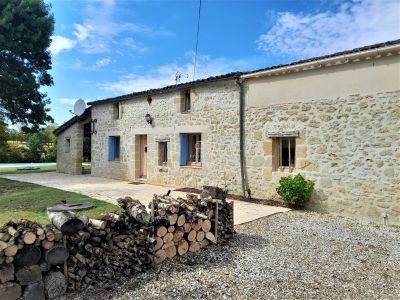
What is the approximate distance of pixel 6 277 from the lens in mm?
3240

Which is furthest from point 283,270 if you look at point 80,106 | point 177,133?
point 80,106

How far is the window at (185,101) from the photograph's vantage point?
11859 millimetres

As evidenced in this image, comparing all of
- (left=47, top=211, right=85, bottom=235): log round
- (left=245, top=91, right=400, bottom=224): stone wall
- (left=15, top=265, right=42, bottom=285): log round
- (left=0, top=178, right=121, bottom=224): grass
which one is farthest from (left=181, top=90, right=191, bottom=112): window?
(left=15, top=265, right=42, bottom=285): log round

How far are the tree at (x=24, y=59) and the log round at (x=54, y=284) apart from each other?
15.6m

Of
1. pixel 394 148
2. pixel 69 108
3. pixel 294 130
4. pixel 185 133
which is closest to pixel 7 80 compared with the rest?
pixel 69 108

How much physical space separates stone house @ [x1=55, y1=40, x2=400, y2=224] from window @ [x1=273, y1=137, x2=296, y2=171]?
3 cm

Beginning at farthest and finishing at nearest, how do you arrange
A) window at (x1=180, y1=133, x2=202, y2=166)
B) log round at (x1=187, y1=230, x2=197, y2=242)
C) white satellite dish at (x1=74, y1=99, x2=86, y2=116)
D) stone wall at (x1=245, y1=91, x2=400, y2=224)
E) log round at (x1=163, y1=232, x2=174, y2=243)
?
white satellite dish at (x1=74, y1=99, x2=86, y2=116)
window at (x1=180, y1=133, x2=202, y2=166)
stone wall at (x1=245, y1=91, x2=400, y2=224)
log round at (x1=187, y1=230, x2=197, y2=242)
log round at (x1=163, y1=232, x2=174, y2=243)

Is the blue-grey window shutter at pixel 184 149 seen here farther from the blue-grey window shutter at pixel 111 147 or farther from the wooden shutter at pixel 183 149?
the blue-grey window shutter at pixel 111 147

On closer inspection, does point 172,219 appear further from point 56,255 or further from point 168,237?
point 56,255

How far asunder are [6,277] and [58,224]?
747mm

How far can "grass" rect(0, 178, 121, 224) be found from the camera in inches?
263

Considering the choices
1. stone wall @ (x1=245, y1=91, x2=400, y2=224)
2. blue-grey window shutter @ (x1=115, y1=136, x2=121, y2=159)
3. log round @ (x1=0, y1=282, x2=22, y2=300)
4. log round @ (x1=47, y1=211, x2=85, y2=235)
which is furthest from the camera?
blue-grey window shutter @ (x1=115, y1=136, x2=121, y2=159)

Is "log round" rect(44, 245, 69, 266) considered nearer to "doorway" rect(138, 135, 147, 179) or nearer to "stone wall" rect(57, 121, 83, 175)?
"doorway" rect(138, 135, 147, 179)

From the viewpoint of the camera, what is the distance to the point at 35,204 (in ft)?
26.9
